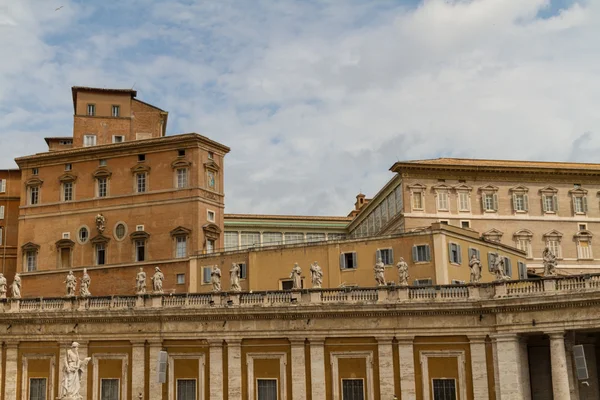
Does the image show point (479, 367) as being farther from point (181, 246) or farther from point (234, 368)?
point (181, 246)

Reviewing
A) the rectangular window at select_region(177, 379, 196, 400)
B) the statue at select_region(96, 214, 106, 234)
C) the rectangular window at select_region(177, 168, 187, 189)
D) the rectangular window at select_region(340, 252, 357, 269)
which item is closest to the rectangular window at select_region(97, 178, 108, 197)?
the statue at select_region(96, 214, 106, 234)

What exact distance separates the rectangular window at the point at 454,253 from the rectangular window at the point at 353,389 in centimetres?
1449

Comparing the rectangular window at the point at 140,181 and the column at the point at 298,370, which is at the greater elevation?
the rectangular window at the point at 140,181

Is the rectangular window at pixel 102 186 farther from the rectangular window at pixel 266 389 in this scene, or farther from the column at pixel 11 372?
the rectangular window at pixel 266 389

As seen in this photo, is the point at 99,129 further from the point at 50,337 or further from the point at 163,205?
the point at 50,337

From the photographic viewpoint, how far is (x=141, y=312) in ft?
161

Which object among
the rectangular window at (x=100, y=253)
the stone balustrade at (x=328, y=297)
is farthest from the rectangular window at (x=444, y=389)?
the rectangular window at (x=100, y=253)

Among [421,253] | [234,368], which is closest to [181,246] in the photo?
[421,253]

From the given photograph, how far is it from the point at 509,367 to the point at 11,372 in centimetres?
2708

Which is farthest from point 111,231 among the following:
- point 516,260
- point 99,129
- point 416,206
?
point 516,260

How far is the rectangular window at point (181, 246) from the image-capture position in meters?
65.1

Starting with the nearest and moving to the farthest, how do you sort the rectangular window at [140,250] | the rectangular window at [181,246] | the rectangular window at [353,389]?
the rectangular window at [353,389], the rectangular window at [181,246], the rectangular window at [140,250]

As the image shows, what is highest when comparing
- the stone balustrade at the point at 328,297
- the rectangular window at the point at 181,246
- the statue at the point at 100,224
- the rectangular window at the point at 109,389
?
the statue at the point at 100,224

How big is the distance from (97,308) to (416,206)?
32.9 metres
